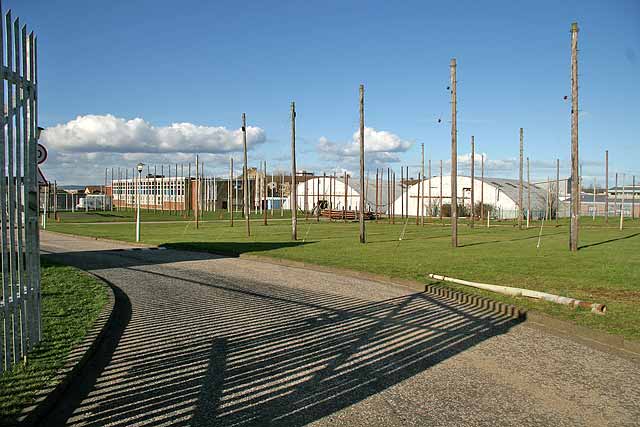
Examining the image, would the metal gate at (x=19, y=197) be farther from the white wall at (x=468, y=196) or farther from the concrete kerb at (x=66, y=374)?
the white wall at (x=468, y=196)

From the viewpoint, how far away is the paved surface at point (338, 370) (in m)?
5.22

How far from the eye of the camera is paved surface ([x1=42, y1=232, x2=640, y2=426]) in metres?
5.22

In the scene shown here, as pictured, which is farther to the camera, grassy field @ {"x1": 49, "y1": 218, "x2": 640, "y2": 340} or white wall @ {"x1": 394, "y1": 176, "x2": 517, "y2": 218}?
white wall @ {"x1": 394, "y1": 176, "x2": 517, "y2": 218}

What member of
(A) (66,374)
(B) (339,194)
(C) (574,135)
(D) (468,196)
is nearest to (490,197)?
(D) (468,196)

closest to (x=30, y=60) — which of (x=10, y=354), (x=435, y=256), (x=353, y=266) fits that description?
(x=10, y=354)

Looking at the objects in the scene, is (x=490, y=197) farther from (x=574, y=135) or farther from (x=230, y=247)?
(x=230, y=247)

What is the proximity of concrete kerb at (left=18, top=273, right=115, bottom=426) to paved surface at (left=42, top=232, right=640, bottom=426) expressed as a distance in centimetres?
13

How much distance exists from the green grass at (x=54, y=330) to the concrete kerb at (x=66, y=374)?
0.23 feet

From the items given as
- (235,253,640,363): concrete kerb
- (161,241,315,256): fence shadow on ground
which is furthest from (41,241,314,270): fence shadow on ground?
(235,253,640,363): concrete kerb

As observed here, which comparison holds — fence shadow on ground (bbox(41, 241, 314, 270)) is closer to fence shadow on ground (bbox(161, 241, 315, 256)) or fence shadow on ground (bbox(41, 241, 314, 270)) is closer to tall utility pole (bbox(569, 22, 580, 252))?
fence shadow on ground (bbox(161, 241, 315, 256))

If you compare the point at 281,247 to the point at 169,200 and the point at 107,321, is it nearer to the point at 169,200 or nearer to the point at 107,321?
the point at 107,321

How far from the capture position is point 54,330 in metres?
7.98

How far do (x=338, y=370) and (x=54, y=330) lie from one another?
404 centimetres

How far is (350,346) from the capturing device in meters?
7.55
